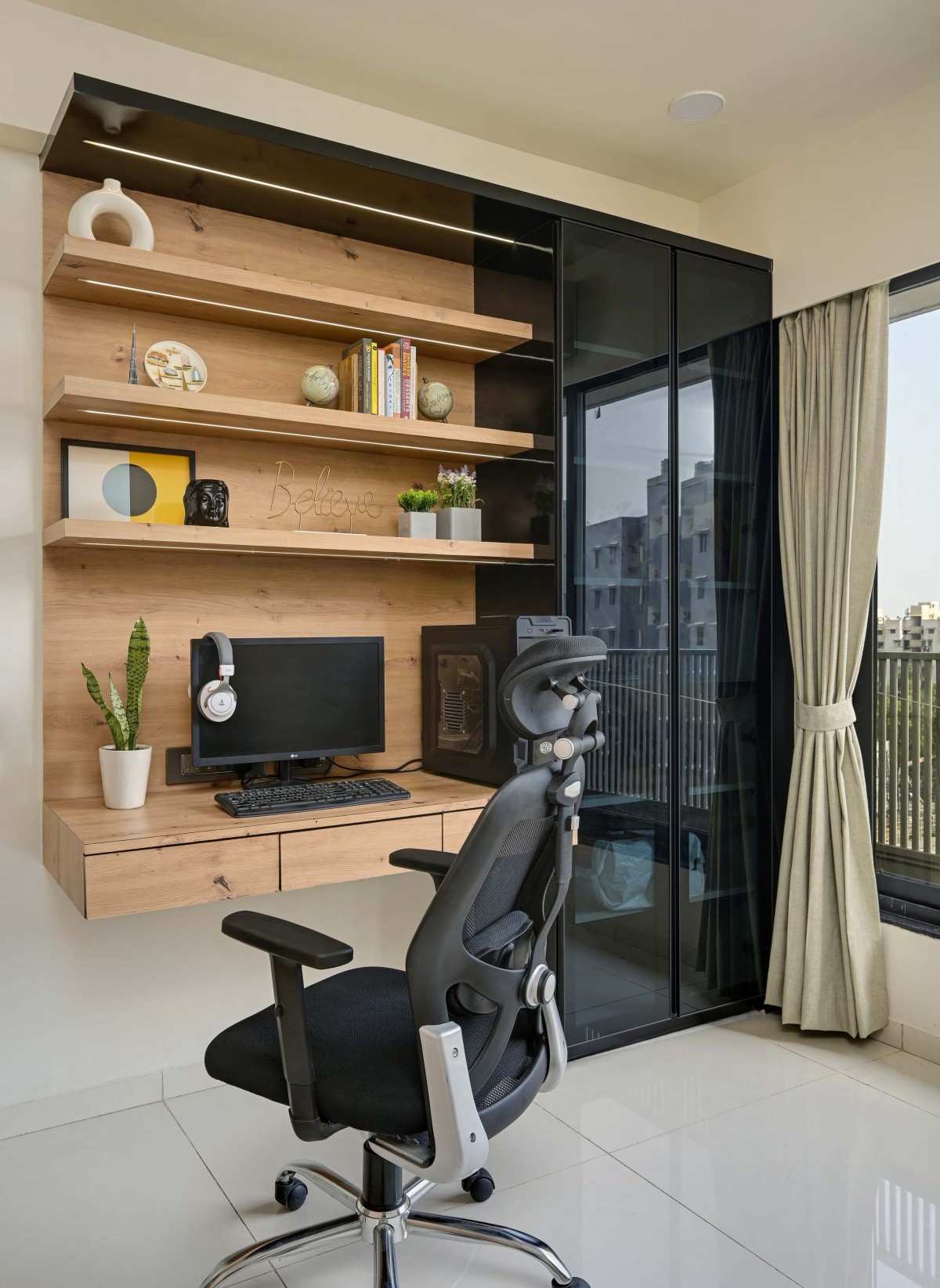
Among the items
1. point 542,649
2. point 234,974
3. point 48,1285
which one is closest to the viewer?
point 542,649

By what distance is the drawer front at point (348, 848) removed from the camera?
2352mm

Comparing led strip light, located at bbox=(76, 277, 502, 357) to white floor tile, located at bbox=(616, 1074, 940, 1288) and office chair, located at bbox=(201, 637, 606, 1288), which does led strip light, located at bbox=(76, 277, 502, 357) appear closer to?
office chair, located at bbox=(201, 637, 606, 1288)

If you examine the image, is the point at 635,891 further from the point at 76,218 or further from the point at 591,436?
the point at 76,218

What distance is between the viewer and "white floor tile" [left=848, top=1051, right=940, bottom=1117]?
8.66 feet

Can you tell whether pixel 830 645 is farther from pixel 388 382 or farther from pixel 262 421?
pixel 262 421

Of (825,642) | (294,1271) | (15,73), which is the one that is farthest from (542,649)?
(15,73)

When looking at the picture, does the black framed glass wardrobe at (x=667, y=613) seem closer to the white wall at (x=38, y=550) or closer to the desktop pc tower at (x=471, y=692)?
the desktop pc tower at (x=471, y=692)

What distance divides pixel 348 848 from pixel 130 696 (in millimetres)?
683

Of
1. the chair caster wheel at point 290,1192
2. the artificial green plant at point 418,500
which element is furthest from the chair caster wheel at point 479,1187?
the artificial green plant at point 418,500

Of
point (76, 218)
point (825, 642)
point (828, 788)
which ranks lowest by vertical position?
point (828, 788)

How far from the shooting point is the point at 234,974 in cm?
283

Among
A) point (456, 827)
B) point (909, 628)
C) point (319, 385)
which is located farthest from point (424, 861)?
point (909, 628)

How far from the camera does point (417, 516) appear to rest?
2877 millimetres

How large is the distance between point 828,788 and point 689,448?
3.91ft
